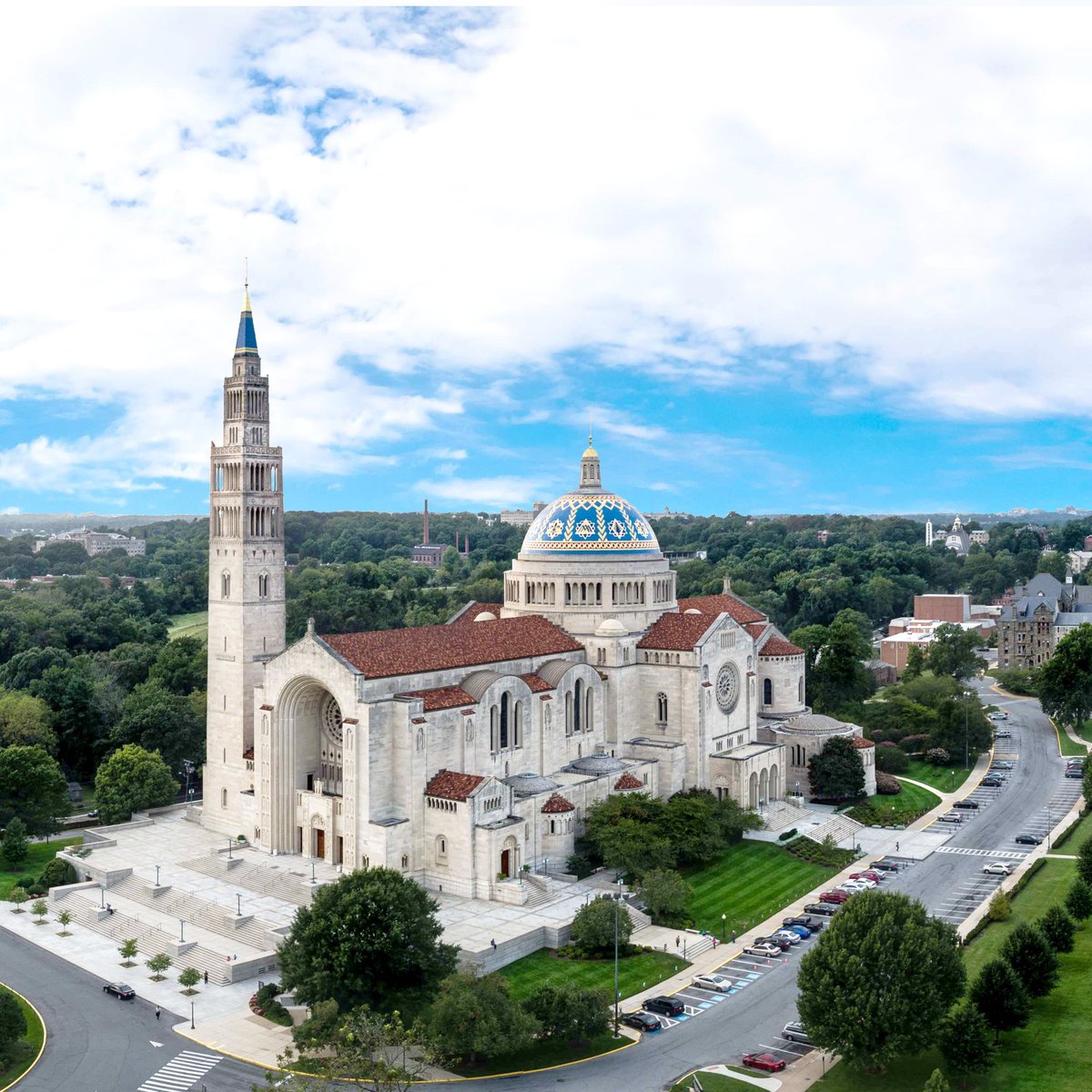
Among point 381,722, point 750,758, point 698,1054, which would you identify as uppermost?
point 381,722

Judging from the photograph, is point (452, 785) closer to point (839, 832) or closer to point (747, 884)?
point (747, 884)

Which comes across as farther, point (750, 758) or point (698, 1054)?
point (750, 758)

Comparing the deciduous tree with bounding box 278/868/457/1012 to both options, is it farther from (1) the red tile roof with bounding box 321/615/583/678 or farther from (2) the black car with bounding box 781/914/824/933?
(2) the black car with bounding box 781/914/824/933

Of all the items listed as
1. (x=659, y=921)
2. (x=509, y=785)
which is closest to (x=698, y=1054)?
(x=659, y=921)

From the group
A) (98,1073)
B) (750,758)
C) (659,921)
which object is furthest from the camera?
(750,758)

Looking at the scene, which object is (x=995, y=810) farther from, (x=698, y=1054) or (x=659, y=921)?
(x=698, y=1054)

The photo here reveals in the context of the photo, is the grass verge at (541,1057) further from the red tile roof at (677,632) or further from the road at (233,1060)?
the red tile roof at (677,632)

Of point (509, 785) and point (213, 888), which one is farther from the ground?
point (509, 785)

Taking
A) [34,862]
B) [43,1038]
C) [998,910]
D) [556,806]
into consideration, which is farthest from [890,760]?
[43,1038]
